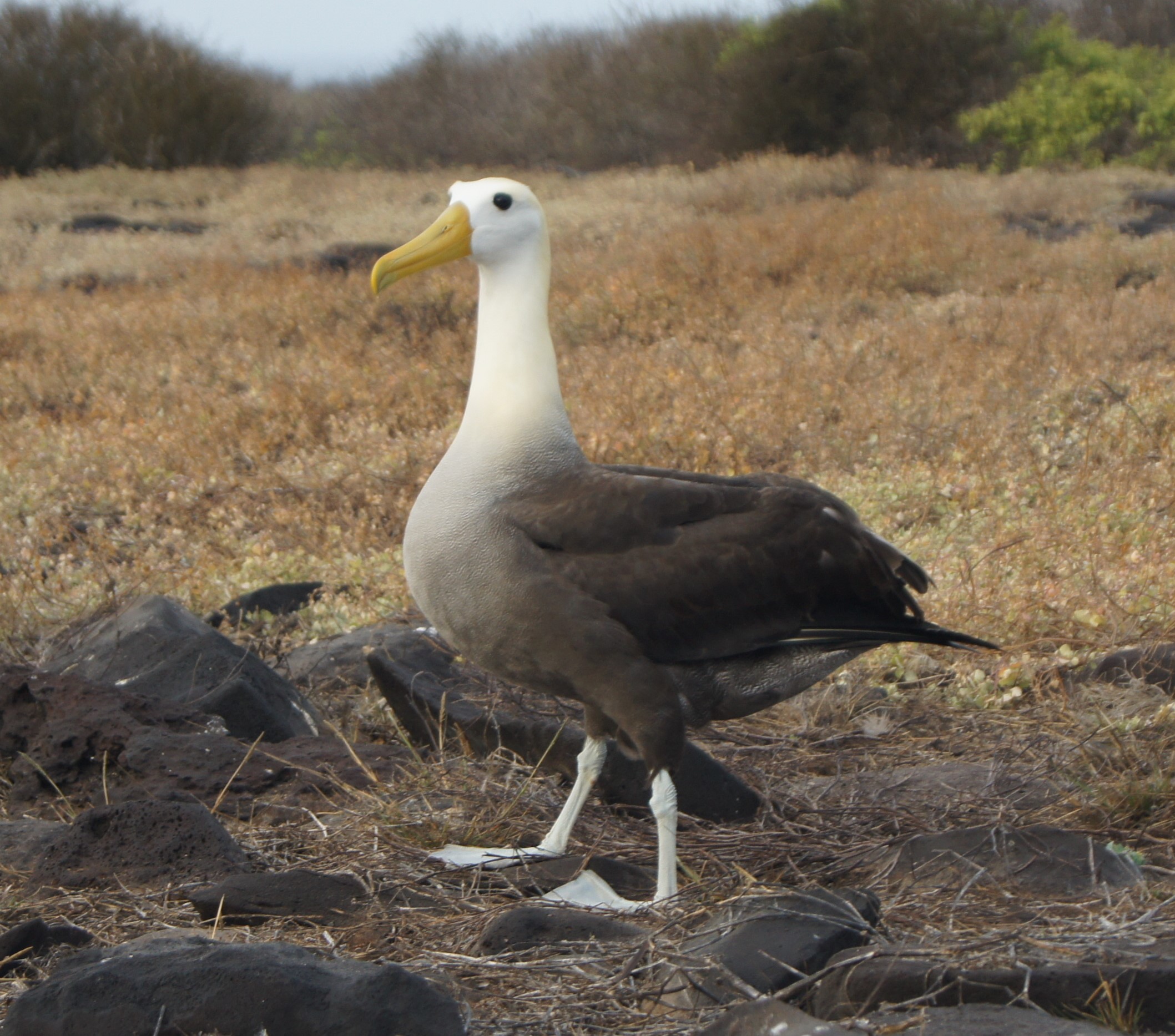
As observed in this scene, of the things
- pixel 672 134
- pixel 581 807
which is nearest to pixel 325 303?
pixel 581 807

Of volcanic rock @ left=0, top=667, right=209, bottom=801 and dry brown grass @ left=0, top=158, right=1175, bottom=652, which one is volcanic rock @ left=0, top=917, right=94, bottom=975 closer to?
volcanic rock @ left=0, top=667, right=209, bottom=801

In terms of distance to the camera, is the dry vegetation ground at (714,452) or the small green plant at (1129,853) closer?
the small green plant at (1129,853)

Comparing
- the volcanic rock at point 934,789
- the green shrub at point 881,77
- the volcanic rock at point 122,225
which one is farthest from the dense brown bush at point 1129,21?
the volcanic rock at point 934,789

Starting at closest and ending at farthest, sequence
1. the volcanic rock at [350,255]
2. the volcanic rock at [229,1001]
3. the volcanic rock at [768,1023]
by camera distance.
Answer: the volcanic rock at [768,1023], the volcanic rock at [229,1001], the volcanic rock at [350,255]

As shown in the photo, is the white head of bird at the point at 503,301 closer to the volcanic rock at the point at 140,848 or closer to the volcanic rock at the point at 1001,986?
the volcanic rock at the point at 140,848

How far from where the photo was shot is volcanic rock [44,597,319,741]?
376 centimetres

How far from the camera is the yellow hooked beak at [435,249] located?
3127 millimetres

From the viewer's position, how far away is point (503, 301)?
3.09 meters

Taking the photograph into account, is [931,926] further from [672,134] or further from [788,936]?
[672,134]

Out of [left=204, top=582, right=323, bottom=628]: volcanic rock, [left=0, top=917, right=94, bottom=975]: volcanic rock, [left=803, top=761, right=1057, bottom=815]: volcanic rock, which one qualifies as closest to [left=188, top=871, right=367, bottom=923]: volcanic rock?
[left=0, top=917, right=94, bottom=975]: volcanic rock

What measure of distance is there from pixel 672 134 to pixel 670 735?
81.8 ft

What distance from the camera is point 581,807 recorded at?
10.3 feet

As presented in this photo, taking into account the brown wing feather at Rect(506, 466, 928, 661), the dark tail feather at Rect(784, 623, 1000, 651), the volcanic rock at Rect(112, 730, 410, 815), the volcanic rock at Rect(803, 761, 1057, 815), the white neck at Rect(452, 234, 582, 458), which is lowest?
the volcanic rock at Rect(803, 761, 1057, 815)

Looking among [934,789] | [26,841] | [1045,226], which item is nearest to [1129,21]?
[1045,226]
